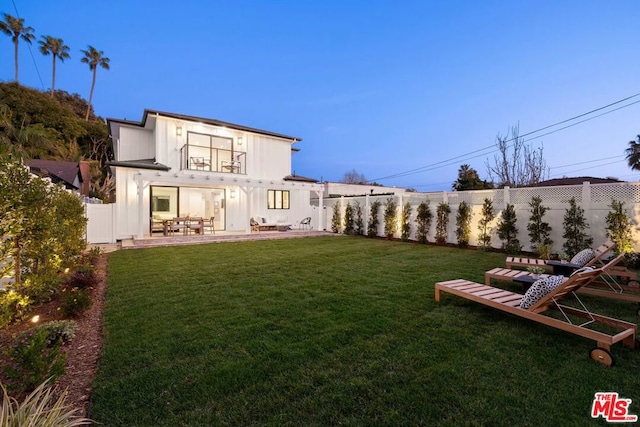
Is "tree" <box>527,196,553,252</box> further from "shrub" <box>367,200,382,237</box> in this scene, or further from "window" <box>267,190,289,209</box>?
"window" <box>267,190,289,209</box>

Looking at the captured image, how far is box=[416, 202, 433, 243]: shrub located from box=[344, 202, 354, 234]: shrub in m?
4.41

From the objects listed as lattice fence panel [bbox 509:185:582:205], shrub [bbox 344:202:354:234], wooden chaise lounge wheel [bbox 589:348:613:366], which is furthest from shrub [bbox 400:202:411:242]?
wooden chaise lounge wheel [bbox 589:348:613:366]

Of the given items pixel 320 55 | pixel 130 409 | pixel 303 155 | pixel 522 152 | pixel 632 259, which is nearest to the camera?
pixel 130 409

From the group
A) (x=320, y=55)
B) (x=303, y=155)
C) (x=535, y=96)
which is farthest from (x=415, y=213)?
(x=303, y=155)

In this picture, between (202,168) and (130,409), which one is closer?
(130,409)

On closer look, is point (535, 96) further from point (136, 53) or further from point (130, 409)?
point (136, 53)

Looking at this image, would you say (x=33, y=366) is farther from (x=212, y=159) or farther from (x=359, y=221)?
(x=212, y=159)

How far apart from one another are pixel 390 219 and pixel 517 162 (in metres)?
15.8

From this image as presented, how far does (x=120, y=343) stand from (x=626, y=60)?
25.0m

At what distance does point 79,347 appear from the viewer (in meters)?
3.37

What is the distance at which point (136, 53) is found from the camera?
58656 mm

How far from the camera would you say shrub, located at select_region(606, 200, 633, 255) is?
7.34 m

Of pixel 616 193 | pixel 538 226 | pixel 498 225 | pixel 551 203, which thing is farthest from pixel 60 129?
pixel 616 193

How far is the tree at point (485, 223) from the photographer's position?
34.4 ft
